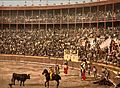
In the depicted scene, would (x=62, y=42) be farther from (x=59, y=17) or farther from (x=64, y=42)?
(x=59, y=17)

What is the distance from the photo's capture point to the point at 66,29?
62406 millimetres

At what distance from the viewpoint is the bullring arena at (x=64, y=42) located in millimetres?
33688

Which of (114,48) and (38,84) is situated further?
(114,48)

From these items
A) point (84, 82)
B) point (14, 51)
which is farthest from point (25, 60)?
point (84, 82)

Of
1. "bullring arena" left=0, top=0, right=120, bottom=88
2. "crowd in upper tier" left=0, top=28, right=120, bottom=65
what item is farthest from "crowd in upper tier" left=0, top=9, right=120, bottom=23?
"crowd in upper tier" left=0, top=28, right=120, bottom=65

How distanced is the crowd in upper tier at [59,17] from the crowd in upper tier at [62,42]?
2.08 metres

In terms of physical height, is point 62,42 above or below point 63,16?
below

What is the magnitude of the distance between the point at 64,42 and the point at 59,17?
11.8 metres

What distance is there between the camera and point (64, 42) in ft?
176

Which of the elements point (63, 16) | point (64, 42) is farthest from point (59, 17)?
point (64, 42)

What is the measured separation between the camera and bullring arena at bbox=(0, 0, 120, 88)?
111ft

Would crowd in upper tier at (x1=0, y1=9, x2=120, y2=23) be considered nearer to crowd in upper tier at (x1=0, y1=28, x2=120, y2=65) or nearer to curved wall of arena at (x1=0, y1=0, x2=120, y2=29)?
curved wall of arena at (x1=0, y1=0, x2=120, y2=29)

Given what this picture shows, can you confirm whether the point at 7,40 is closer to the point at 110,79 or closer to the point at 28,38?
the point at 28,38

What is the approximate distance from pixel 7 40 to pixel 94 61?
2528 centimetres
